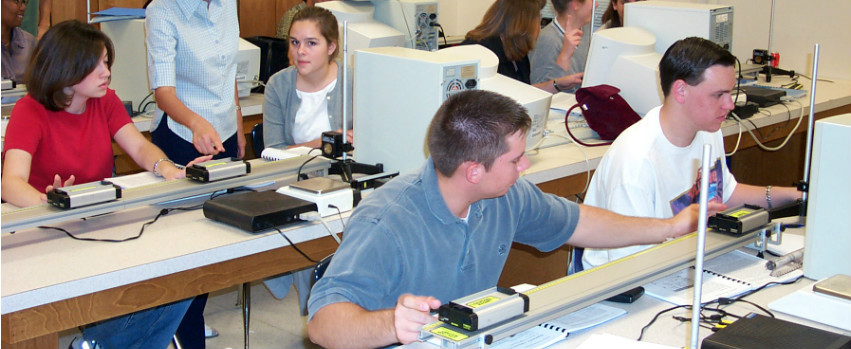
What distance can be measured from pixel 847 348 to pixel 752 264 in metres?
0.62

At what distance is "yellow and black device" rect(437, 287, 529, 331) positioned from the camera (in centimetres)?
147

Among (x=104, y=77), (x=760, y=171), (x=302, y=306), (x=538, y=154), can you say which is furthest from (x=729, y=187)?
(x=760, y=171)

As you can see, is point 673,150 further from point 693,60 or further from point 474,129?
point 474,129

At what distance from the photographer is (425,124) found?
2.63 metres

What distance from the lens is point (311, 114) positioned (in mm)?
3299

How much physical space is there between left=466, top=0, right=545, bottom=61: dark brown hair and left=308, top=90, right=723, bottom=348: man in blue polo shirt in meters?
2.39

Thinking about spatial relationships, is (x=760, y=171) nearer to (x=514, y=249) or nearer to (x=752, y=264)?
(x=514, y=249)

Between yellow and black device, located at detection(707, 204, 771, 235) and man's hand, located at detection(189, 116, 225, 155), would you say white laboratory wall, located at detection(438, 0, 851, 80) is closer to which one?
yellow and black device, located at detection(707, 204, 771, 235)

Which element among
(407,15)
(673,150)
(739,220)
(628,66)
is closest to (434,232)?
(739,220)

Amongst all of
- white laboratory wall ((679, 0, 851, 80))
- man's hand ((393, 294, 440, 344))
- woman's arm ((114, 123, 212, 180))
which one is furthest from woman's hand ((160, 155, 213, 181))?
white laboratory wall ((679, 0, 851, 80))

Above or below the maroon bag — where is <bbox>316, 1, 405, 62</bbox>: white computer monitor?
above

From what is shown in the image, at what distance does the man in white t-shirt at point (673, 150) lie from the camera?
91.7 inches

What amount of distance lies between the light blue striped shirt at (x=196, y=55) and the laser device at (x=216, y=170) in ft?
2.25

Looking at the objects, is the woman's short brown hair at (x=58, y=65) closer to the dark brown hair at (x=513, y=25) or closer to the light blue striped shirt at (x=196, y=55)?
the light blue striped shirt at (x=196, y=55)
